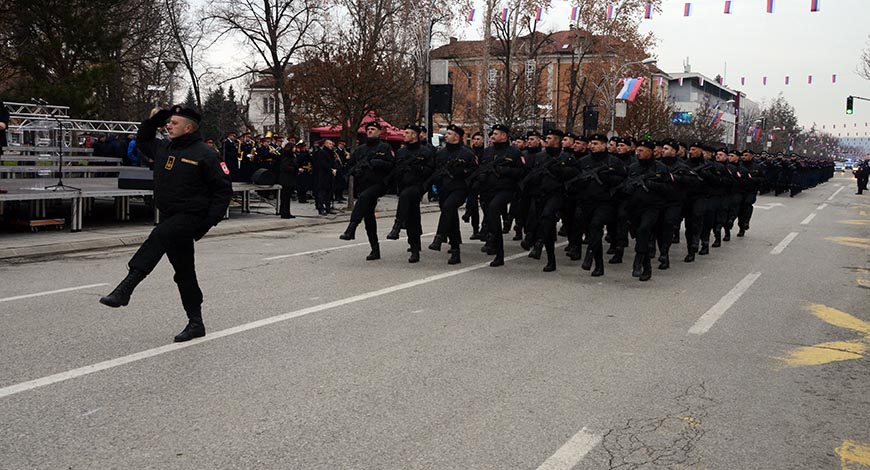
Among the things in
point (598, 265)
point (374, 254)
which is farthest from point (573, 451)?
point (374, 254)

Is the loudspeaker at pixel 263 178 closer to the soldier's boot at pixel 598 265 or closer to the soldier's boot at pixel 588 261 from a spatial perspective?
the soldier's boot at pixel 588 261

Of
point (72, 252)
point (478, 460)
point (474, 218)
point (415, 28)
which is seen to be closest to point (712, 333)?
point (478, 460)

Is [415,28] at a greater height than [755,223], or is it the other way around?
[415,28]

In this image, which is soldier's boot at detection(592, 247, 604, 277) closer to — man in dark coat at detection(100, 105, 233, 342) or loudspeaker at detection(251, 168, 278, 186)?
man in dark coat at detection(100, 105, 233, 342)

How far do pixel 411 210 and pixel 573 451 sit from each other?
737 centimetres

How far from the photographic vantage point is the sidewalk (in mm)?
12664

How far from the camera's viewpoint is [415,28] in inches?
1849

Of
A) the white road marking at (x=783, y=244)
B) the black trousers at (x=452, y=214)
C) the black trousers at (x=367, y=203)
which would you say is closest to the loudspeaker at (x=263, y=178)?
the black trousers at (x=367, y=203)

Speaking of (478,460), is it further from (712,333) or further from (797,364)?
(712,333)

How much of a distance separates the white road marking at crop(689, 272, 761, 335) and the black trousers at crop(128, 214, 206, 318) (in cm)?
446

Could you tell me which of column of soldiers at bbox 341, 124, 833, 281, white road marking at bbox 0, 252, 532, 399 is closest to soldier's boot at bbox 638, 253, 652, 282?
column of soldiers at bbox 341, 124, 833, 281

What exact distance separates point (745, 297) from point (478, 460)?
21.4ft

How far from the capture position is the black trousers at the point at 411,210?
38.2ft

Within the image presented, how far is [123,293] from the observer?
6.39 metres
